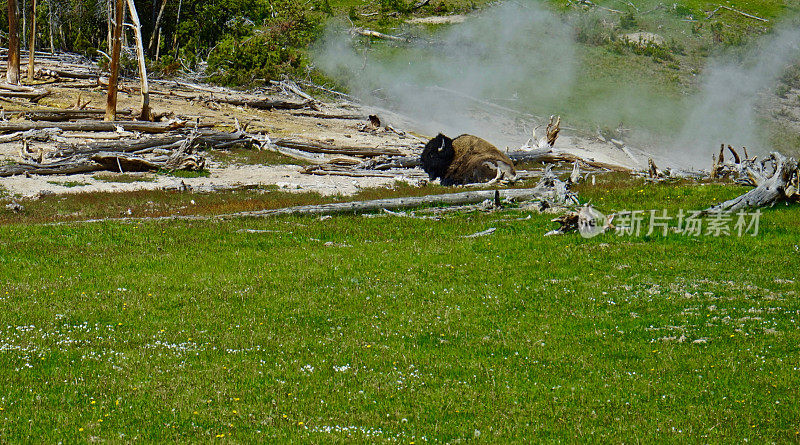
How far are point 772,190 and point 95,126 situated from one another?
31.9 meters

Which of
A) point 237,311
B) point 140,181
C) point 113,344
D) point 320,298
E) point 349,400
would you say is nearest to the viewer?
point 349,400

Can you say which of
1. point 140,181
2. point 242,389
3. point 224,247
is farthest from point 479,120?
point 242,389

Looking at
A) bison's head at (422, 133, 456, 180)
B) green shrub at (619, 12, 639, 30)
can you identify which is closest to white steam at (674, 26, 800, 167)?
green shrub at (619, 12, 639, 30)

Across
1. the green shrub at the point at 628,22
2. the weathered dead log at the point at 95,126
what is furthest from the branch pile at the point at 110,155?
the green shrub at the point at 628,22

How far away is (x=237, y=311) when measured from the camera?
1241 cm

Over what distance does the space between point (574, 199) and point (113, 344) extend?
51.8 feet

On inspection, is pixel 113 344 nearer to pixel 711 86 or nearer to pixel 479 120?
pixel 479 120

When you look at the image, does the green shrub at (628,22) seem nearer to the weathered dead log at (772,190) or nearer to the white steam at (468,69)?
the white steam at (468,69)

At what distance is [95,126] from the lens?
130 feet

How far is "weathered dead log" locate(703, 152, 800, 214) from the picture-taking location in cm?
2142

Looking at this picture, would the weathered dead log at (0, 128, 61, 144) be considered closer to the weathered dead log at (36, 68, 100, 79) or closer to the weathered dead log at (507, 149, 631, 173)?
the weathered dead log at (36, 68, 100, 79)

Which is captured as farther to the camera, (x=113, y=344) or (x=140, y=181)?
(x=140, y=181)

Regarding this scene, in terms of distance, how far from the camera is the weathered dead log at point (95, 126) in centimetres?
3828

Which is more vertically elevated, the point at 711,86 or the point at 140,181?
the point at 711,86
